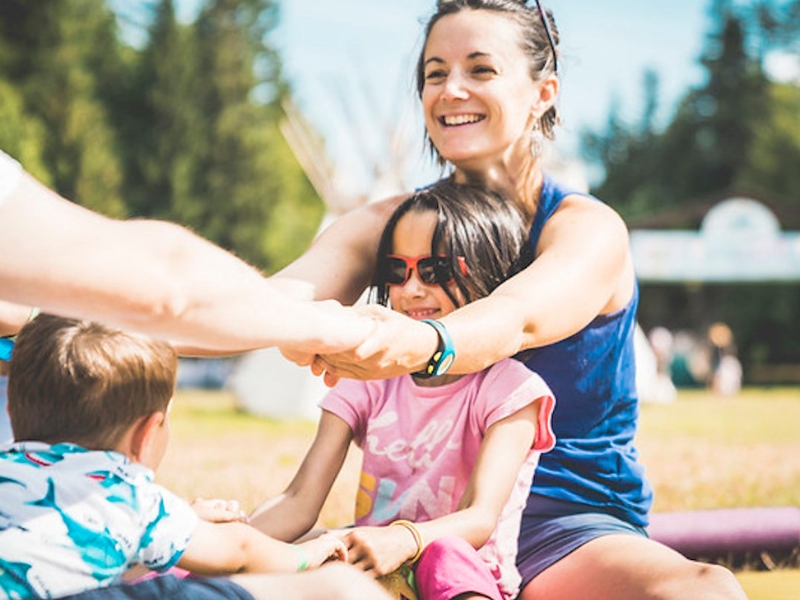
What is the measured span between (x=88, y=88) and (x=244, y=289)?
2905 cm

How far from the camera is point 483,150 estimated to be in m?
2.76

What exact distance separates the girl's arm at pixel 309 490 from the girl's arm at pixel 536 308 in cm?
56

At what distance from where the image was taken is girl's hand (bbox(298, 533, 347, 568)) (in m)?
1.97

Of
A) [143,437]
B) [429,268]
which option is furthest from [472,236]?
[143,437]

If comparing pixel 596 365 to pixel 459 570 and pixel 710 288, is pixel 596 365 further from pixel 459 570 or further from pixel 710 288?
pixel 710 288

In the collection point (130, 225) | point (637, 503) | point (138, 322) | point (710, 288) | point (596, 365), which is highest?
point (130, 225)

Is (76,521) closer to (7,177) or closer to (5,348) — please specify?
(7,177)

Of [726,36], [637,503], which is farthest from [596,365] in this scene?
[726,36]

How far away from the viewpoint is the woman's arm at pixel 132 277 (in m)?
1.34

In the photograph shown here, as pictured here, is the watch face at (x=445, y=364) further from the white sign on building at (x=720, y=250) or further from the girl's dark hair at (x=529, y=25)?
the white sign on building at (x=720, y=250)

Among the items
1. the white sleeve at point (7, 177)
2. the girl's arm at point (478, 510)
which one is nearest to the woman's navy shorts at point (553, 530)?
the girl's arm at point (478, 510)

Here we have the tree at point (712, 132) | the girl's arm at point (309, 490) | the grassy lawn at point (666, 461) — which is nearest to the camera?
the girl's arm at point (309, 490)

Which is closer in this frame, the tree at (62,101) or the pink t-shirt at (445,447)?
the pink t-shirt at (445,447)

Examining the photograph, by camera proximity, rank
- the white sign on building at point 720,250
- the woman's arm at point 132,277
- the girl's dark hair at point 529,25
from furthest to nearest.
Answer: the white sign on building at point 720,250, the girl's dark hair at point 529,25, the woman's arm at point 132,277
